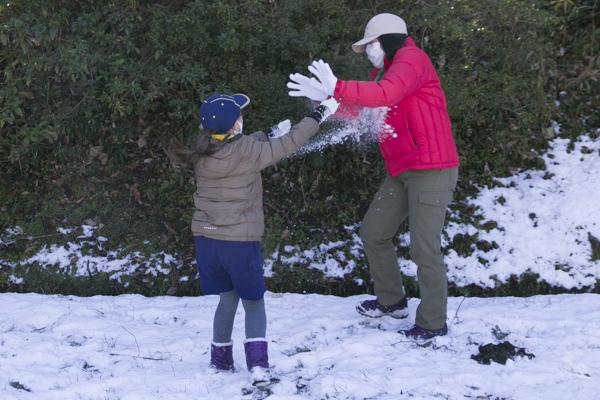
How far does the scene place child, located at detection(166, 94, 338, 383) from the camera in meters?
3.48

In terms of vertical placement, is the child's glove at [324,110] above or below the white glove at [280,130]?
above

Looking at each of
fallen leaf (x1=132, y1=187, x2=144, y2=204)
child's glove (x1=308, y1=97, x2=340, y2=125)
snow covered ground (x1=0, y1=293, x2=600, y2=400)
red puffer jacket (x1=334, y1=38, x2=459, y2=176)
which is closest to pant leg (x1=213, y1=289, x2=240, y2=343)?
snow covered ground (x1=0, y1=293, x2=600, y2=400)

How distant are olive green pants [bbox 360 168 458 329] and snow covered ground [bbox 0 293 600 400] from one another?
0.29m

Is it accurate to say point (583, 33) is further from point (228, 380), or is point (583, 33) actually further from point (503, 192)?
point (228, 380)

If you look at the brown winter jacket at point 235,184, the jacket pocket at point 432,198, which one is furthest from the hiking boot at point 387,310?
the brown winter jacket at point 235,184

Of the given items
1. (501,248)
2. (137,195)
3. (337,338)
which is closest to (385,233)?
(337,338)

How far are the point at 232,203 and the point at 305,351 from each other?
3.83ft

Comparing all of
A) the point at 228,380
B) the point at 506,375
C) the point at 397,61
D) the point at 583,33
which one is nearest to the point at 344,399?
the point at 228,380

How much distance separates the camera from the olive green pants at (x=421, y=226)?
157 inches

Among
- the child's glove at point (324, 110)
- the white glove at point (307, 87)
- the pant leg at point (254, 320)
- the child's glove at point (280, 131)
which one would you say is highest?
the white glove at point (307, 87)

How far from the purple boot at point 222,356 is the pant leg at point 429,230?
126 centimetres

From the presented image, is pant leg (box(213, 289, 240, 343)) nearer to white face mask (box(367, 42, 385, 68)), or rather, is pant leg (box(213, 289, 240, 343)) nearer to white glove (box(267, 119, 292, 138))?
white glove (box(267, 119, 292, 138))

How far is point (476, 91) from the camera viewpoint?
6.21 m

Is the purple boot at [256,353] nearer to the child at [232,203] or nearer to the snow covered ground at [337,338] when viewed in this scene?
the child at [232,203]
